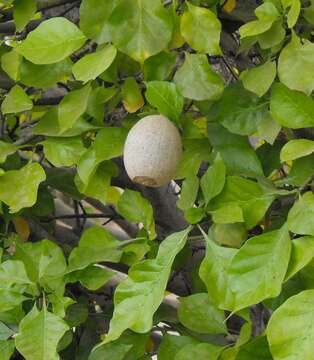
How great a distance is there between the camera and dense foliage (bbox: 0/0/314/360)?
79cm

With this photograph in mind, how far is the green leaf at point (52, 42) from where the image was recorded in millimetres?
928

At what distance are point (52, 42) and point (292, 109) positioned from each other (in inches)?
12.0

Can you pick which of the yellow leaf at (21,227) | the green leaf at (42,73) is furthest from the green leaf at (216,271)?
the yellow leaf at (21,227)

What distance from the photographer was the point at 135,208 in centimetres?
106

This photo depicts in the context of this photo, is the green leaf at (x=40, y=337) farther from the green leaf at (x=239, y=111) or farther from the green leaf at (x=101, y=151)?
the green leaf at (x=239, y=111)

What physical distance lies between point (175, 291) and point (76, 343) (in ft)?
1.38

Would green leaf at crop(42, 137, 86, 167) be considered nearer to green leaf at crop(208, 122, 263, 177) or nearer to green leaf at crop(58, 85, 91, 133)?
green leaf at crop(58, 85, 91, 133)

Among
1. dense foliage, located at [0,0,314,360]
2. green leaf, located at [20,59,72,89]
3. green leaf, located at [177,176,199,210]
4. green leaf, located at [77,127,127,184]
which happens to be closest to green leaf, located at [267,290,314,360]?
dense foliage, located at [0,0,314,360]

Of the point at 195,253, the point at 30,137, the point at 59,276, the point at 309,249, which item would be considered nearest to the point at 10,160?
the point at 30,137

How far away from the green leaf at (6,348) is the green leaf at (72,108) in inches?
11.4

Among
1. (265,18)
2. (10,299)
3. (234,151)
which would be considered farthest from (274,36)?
(10,299)

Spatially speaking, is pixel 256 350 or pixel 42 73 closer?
pixel 256 350

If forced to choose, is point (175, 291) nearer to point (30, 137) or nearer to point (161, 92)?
point (30, 137)

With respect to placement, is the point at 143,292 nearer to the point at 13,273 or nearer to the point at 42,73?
the point at 13,273
